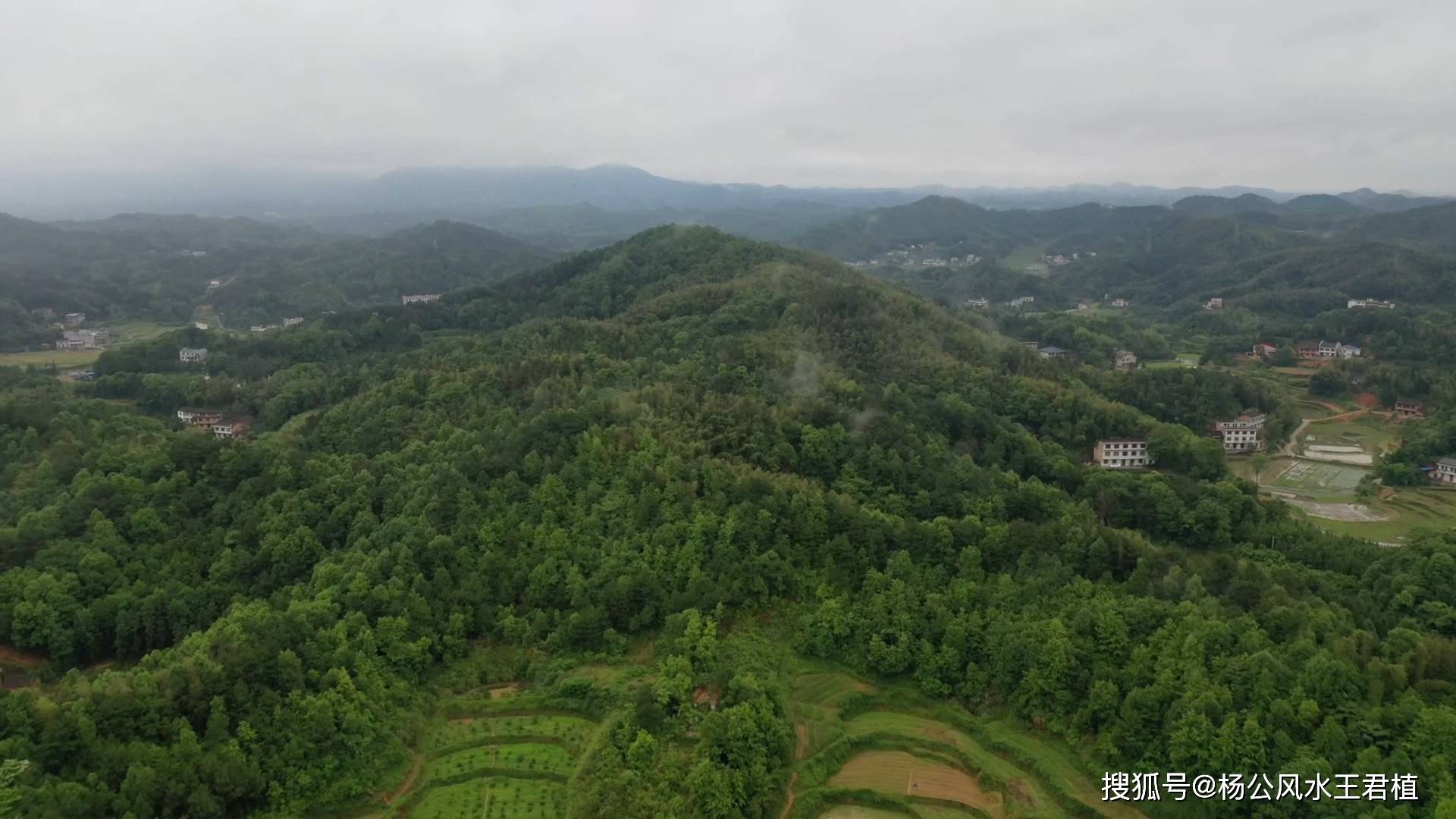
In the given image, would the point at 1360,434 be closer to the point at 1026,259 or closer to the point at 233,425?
the point at 233,425

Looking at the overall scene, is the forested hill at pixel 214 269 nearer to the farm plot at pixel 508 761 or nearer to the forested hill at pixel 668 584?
the forested hill at pixel 668 584

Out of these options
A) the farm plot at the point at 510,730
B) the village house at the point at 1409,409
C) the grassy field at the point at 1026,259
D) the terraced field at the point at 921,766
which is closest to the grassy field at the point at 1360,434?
the village house at the point at 1409,409

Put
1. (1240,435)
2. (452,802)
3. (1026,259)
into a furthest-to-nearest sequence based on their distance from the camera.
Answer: (1026,259) < (1240,435) < (452,802)

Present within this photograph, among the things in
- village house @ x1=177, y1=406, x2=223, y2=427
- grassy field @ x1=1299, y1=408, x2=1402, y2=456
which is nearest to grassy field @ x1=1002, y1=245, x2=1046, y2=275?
grassy field @ x1=1299, y1=408, x2=1402, y2=456

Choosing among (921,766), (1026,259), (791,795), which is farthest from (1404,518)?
(1026,259)

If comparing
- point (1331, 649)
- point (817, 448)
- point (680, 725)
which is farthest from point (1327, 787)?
point (817, 448)

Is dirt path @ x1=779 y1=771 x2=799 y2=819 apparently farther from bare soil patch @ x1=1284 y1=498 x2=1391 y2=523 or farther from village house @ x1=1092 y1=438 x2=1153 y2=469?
bare soil patch @ x1=1284 y1=498 x2=1391 y2=523

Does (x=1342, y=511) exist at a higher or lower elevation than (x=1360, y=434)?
lower
